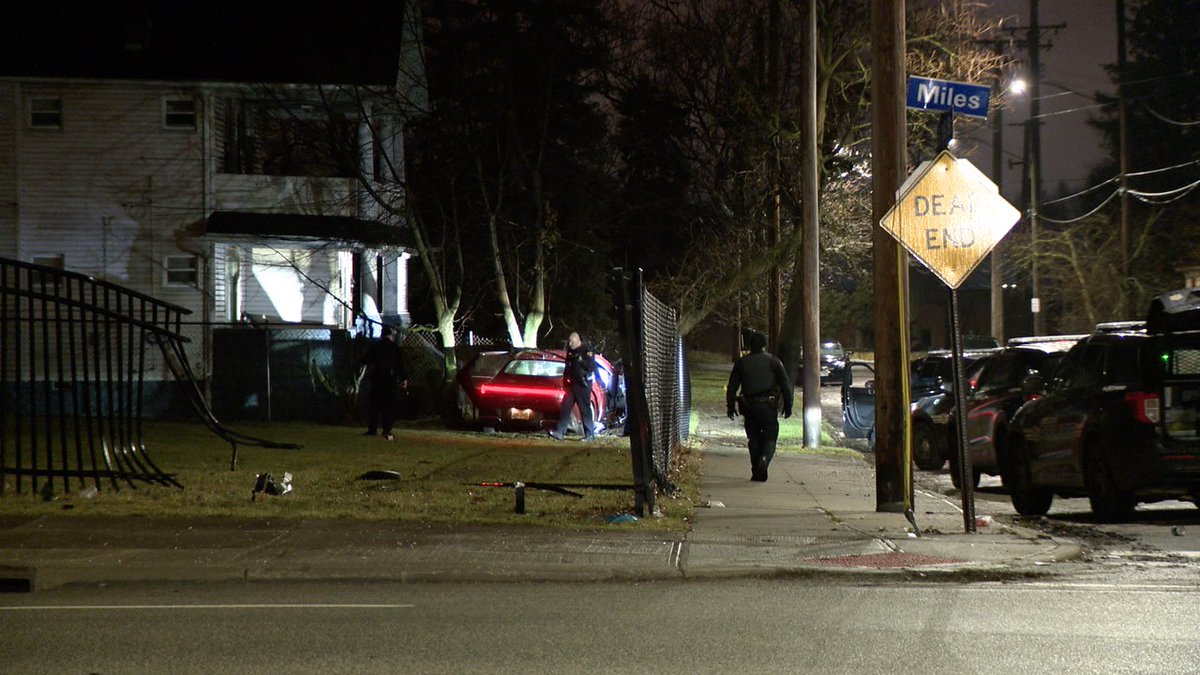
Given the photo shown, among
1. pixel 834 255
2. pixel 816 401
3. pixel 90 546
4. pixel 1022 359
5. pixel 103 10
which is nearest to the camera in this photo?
pixel 90 546

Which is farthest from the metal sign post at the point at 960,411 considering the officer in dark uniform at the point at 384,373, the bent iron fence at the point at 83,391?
the officer in dark uniform at the point at 384,373

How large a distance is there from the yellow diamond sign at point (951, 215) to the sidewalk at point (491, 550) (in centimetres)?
246

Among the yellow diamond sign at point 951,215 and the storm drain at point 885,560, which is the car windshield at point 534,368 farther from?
the storm drain at point 885,560

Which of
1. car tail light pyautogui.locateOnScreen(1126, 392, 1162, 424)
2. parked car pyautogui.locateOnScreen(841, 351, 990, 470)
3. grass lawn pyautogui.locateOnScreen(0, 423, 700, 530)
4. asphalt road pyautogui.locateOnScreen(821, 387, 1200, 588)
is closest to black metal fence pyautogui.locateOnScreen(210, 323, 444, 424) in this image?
grass lawn pyautogui.locateOnScreen(0, 423, 700, 530)

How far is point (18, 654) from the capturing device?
6.95 meters

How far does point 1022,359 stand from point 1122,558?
7.25 meters

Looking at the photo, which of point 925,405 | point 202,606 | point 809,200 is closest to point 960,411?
point 202,606

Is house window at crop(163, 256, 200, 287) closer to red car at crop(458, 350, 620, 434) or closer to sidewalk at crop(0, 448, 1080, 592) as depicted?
red car at crop(458, 350, 620, 434)

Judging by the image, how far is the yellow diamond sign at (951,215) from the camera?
1166cm

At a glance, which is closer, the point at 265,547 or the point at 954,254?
the point at 265,547

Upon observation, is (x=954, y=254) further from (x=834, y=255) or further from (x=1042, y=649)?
(x=834, y=255)

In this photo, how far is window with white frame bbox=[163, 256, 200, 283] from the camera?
28078mm

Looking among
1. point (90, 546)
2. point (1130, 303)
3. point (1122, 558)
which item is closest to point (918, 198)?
point (1122, 558)

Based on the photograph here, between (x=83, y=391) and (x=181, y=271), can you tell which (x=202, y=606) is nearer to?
(x=83, y=391)
